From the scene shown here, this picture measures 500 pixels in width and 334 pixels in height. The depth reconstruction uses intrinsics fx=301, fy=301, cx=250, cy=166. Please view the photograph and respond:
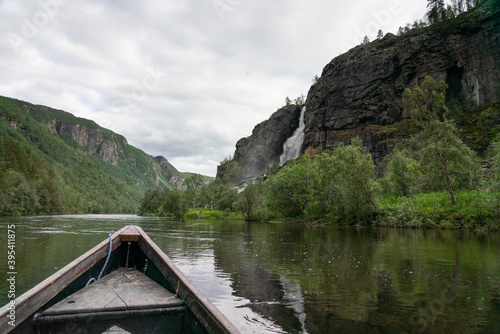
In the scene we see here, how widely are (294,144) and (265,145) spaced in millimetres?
17005

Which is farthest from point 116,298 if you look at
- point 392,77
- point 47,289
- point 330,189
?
point 392,77

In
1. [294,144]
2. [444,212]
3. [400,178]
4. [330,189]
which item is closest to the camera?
[444,212]

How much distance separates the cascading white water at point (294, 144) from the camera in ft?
342

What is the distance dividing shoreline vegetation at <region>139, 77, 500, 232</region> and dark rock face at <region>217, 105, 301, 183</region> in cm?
6245

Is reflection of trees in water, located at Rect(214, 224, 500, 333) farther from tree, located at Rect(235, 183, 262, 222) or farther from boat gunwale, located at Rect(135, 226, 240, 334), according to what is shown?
tree, located at Rect(235, 183, 262, 222)

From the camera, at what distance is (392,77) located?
84.4m

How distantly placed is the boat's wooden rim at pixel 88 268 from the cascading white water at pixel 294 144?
319 feet

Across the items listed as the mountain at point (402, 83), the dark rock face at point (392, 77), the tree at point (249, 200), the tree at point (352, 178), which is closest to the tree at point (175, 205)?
the tree at point (249, 200)

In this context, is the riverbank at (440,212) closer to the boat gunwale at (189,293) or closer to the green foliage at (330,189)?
the green foliage at (330,189)

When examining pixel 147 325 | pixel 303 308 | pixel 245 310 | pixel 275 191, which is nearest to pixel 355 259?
pixel 303 308

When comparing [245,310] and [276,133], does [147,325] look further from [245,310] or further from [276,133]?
[276,133]

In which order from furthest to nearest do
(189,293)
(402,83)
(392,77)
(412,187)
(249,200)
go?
(392,77) → (402,83) → (249,200) → (412,187) → (189,293)

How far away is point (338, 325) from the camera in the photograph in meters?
5.94

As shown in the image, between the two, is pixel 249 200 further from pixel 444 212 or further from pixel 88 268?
pixel 88 268
